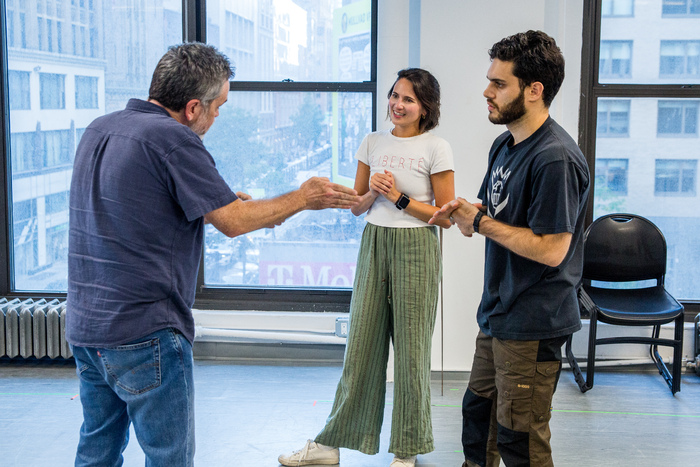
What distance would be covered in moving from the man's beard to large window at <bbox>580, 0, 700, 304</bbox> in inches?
87.0

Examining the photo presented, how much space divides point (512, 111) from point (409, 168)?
79cm

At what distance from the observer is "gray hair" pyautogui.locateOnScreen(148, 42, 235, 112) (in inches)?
72.1

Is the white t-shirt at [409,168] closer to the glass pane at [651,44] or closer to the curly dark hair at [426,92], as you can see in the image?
the curly dark hair at [426,92]

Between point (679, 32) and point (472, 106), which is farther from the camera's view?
point (679, 32)

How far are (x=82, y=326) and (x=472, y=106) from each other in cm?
259

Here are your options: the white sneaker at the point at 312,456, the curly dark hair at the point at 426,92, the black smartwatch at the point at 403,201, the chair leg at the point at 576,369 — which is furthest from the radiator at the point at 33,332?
the chair leg at the point at 576,369

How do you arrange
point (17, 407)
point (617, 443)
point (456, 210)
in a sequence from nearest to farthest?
point (456, 210) < point (617, 443) < point (17, 407)

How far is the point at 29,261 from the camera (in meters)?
4.31

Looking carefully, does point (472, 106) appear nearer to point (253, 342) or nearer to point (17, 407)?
point (253, 342)

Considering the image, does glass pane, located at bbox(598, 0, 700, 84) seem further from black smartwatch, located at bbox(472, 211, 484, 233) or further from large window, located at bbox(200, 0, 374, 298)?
black smartwatch, located at bbox(472, 211, 484, 233)

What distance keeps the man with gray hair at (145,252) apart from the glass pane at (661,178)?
2.99 meters

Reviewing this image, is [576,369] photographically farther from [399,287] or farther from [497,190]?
[497,190]

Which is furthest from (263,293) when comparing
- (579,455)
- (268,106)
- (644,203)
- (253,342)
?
(644,203)

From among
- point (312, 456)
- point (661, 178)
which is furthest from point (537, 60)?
point (661, 178)
